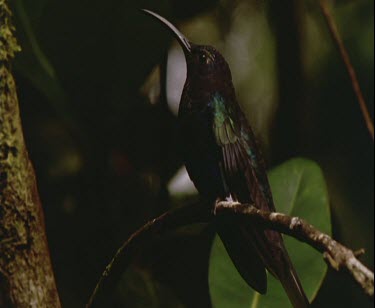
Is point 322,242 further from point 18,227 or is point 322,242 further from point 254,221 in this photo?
point 18,227

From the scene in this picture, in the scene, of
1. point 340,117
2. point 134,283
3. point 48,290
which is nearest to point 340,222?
point 340,117

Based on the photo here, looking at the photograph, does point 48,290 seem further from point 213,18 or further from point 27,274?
point 213,18

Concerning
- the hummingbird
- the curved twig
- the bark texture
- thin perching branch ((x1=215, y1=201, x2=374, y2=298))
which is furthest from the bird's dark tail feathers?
the bark texture

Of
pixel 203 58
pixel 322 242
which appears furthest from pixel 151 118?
pixel 322 242

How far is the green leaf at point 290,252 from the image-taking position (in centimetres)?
162

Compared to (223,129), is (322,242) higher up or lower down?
higher up

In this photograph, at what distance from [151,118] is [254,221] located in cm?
110

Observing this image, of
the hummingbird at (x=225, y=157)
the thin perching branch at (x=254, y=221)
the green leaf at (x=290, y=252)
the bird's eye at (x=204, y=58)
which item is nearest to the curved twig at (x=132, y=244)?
the thin perching branch at (x=254, y=221)

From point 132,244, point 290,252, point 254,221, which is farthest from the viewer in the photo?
point 290,252

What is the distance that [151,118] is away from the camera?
2.19m

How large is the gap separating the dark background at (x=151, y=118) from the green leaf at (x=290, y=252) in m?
0.23

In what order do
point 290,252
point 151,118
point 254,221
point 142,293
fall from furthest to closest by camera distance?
point 151,118 → point 142,293 → point 290,252 → point 254,221

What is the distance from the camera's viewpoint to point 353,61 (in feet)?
7.38

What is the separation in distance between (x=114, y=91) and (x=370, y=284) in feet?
4.01
